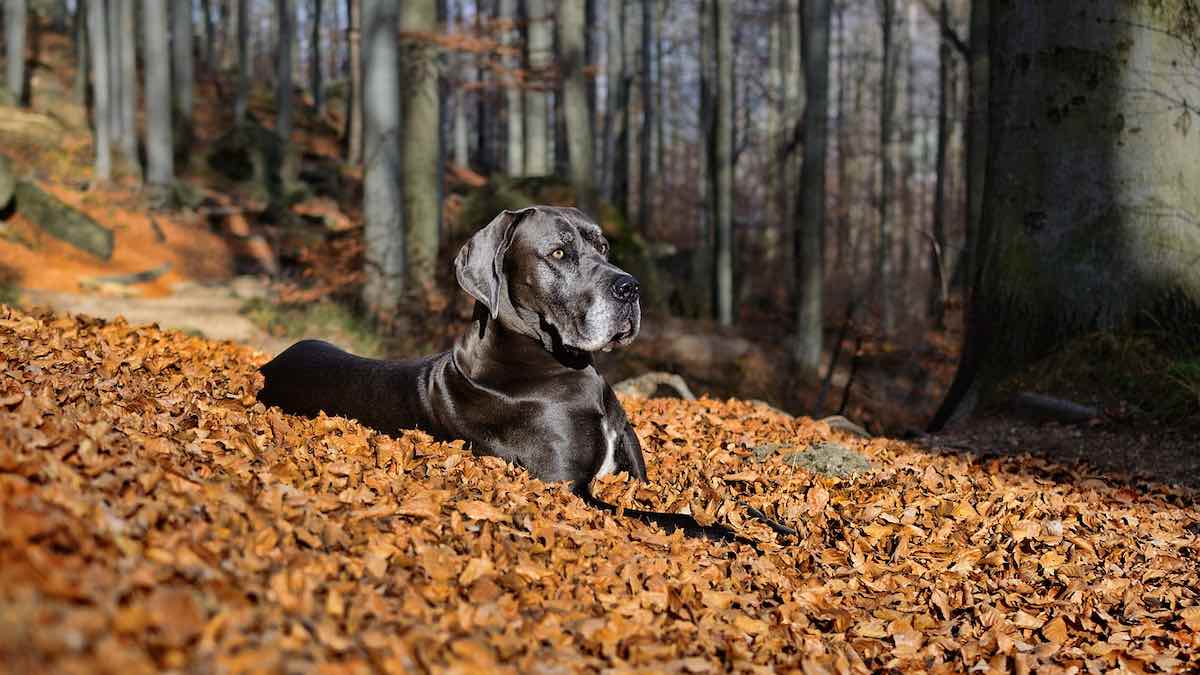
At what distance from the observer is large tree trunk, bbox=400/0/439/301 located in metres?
13.6

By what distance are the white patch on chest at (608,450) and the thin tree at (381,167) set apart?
8.05 meters

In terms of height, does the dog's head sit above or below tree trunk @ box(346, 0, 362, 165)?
below

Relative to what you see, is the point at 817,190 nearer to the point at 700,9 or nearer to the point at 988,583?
the point at 988,583

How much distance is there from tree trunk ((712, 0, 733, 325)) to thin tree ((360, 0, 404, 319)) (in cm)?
793

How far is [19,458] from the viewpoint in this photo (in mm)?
2592

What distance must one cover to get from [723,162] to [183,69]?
16522 mm

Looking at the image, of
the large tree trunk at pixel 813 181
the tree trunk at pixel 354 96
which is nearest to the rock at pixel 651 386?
the large tree trunk at pixel 813 181

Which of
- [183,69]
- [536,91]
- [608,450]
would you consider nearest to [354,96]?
[183,69]

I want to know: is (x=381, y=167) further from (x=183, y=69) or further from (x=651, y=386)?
(x=183, y=69)

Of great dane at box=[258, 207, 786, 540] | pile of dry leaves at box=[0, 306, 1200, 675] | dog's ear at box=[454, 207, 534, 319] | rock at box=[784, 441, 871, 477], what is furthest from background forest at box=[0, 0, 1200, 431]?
dog's ear at box=[454, 207, 534, 319]

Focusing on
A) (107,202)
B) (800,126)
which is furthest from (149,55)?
(800,126)

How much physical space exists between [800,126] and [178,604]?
18900mm

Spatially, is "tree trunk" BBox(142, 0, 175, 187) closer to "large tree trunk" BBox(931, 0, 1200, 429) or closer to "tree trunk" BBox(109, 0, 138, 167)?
"tree trunk" BBox(109, 0, 138, 167)

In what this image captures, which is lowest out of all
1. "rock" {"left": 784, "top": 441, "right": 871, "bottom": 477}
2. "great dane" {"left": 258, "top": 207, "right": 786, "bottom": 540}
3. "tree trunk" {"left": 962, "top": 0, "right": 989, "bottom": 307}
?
"rock" {"left": 784, "top": 441, "right": 871, "bottom": 477}
